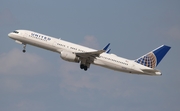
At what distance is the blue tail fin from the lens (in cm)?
8503

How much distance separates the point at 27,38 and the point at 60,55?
23.1 feet

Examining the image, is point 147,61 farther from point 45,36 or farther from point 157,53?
point 45,36

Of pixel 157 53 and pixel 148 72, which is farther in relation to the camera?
pixel 157 53

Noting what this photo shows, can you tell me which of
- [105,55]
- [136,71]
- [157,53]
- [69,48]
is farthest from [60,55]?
[157,53]

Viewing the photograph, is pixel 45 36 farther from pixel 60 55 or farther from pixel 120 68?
pixel 120 68

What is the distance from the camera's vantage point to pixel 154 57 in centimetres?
8644

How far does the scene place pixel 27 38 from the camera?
8194 cm

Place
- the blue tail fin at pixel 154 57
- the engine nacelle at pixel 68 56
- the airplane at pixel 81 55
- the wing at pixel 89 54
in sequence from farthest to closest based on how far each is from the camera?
the blue tail fin at pixel 154 57 → the airplane at pixel 81 55 → the engine nacelle at pixel 68 56 → the wing at pixel 89 54

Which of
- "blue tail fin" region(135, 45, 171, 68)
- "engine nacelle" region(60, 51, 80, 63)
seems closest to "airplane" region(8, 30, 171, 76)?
"engine nacelle" region(60, 51, 80, 63)

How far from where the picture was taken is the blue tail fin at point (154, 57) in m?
85.0

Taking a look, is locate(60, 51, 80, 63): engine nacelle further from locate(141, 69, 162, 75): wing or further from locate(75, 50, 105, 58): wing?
locate(141, 69, 162, 75): wing

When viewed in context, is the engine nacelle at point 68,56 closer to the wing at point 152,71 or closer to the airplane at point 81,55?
the airplane at point 81,55

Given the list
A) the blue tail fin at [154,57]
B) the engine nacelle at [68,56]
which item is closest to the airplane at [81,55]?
the engine nacelle at [68,56]

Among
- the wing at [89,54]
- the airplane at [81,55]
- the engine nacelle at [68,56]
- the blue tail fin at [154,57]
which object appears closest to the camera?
the wing at [89,54]
